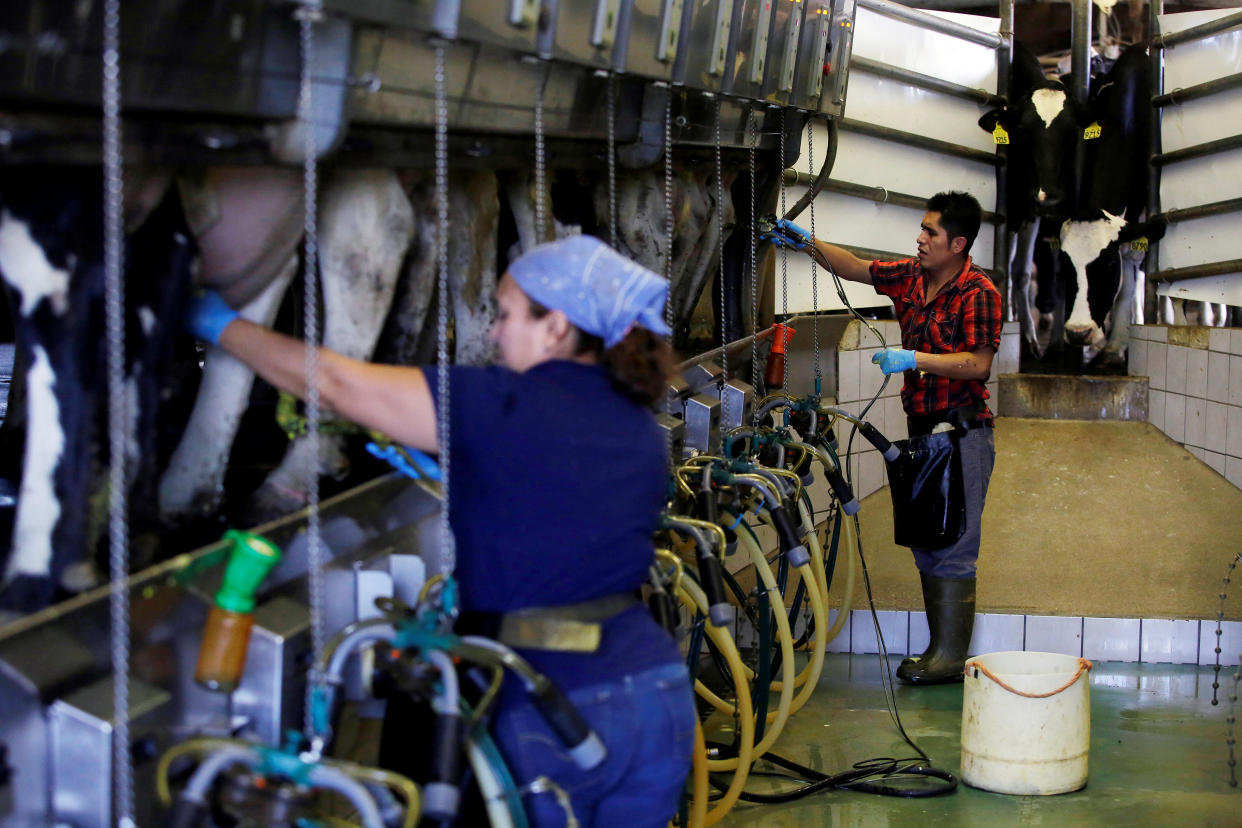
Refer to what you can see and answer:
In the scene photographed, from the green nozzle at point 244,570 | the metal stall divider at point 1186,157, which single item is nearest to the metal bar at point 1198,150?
the metal stall divider at point 1186,157

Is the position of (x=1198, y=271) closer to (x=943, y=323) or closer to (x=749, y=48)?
(x=943, y=323)

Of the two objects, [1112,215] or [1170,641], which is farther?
[1112,215]

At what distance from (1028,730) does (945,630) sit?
945 millimetres

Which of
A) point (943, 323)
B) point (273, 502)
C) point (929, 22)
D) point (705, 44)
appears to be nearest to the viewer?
point (273, 502)

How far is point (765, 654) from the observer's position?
10.4 ft

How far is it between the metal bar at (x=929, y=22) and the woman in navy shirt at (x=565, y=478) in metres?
4.40

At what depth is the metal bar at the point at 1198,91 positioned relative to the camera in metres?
6.55

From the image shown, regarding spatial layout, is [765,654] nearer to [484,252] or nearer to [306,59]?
[484,252]

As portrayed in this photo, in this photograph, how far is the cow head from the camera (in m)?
7.17

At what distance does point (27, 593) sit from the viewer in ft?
5.70

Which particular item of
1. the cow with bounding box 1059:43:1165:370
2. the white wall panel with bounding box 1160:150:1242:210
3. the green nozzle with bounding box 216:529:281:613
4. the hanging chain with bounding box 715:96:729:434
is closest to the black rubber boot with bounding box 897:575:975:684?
the hanging chain with bounding box 715:96:729:434

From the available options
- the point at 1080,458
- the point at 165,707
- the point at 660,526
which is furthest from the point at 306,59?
the point at 1080,458

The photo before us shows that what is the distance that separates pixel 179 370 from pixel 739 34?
6.00 feet

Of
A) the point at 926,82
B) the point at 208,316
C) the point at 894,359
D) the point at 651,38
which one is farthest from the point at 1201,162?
the point at 208,316
